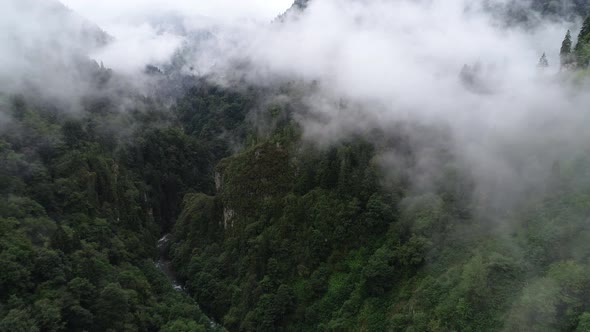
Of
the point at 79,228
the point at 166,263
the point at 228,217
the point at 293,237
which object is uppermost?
the point at 228,217

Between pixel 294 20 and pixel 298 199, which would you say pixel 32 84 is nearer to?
pixel 298 199

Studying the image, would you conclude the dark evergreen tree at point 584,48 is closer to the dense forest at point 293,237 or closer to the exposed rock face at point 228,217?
the dense forest at point 293,237

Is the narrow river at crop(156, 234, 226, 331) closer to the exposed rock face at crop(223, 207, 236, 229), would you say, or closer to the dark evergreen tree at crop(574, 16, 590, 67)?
the exposed rock face at crop(223, 207, 236, 229)

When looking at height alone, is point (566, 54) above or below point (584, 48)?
above

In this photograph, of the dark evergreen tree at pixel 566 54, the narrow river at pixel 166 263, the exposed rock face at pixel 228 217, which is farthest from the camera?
the exposed rock face at pixel 228 217

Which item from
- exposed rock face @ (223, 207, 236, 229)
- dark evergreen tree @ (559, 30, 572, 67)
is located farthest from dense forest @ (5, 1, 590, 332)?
exposed rock face @ (223, 207, 236, 229)

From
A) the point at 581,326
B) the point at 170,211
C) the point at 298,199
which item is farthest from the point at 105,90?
the point at 581,326

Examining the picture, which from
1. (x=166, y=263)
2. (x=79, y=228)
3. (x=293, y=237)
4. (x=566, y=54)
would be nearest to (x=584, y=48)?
(x=566, y=54)

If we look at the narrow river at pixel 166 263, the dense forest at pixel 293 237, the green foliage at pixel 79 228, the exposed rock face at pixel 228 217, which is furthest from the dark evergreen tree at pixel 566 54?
the narrow river at pixel 166 263

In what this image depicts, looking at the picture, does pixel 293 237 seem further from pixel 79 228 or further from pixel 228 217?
pixel 79 228
